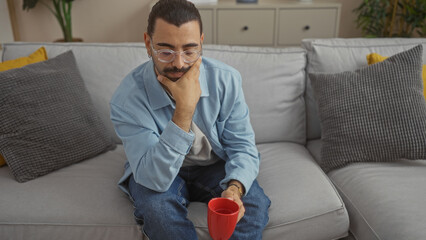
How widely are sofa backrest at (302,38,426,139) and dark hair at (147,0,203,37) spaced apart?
84 centimetres

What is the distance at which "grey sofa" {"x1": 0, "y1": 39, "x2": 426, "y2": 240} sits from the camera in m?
1.24

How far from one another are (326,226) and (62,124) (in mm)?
1093

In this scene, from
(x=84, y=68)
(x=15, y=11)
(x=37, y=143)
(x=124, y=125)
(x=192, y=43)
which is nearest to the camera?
(x=192, y=43)

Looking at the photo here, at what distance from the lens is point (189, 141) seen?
45.7 inches

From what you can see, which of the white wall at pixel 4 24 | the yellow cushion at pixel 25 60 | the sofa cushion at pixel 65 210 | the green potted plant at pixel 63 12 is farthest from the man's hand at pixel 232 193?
the white wall at pixel 4 24

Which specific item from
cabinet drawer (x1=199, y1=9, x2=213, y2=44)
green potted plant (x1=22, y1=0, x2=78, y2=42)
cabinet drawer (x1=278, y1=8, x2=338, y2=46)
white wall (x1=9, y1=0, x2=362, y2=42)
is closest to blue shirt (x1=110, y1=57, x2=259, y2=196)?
cabinet drawer (x1=199, y1=9, x2=213, y2=44)

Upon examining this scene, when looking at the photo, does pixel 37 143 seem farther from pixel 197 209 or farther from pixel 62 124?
pixel 197 209

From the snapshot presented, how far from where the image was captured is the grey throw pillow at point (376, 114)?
1493 mm

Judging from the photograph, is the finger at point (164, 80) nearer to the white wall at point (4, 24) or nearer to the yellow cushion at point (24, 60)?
the yellow cushion at point (24, 60)

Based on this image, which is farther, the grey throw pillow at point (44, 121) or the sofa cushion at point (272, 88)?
the sofa cushion at point (272, 88)

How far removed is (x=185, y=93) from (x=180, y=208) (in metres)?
0.37

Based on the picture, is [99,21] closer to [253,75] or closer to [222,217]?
[253,75]

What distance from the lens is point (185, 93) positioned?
1179mm

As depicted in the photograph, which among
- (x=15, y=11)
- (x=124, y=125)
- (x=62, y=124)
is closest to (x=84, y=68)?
(x=62, y=124)
